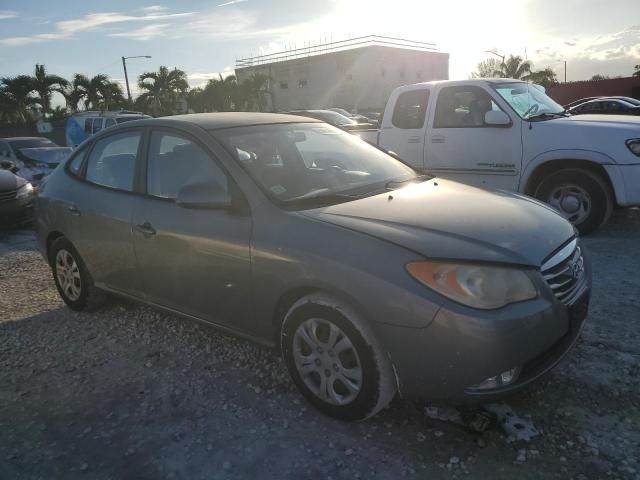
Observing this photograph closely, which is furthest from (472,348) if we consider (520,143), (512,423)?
(520,143)

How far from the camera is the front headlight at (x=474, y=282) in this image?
237 cm

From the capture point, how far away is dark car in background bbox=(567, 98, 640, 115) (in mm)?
19938

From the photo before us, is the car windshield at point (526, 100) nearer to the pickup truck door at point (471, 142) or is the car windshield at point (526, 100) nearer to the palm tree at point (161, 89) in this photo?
the pickup truck door at point (471, 142)

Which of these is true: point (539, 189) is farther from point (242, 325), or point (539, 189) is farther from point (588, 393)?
point (242, 325)

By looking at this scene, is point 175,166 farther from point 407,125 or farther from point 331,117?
point 331,117

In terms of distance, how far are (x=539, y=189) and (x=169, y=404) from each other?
4.94 m

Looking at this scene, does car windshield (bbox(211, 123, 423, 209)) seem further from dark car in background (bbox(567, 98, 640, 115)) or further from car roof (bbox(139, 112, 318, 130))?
dark car in background (bbox(567, 98, 640, 115))

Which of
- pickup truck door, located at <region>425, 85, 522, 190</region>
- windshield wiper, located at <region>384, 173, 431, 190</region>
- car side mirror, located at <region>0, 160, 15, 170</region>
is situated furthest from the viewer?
car side mirror, located at <region>0, 160, 15, 170</region>

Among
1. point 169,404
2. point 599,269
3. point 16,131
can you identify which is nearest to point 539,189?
point 599,269

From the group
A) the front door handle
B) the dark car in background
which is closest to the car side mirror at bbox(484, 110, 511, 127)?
the front door handle

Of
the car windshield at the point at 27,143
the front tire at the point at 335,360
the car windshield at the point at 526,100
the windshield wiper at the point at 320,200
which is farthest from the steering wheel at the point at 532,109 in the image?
the car windshield at the point at 27,143

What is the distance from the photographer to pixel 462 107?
666 cm

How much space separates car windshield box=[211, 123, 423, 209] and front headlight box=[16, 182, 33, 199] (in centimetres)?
624

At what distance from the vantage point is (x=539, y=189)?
623 cm
